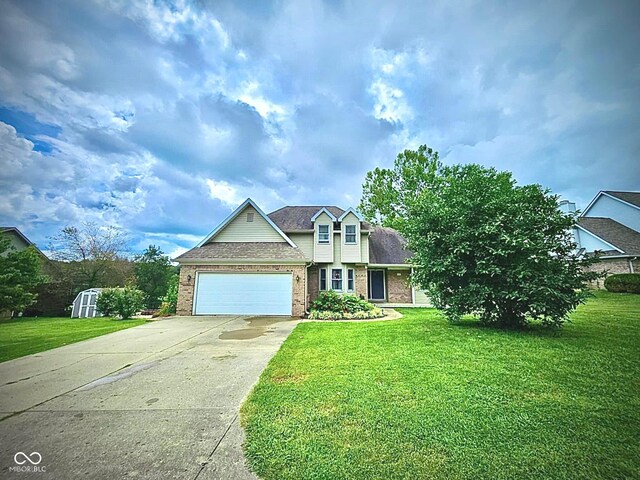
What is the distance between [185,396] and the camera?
380 cm

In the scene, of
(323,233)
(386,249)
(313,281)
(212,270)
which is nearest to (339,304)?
(313,281)

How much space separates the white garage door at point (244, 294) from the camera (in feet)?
41.7

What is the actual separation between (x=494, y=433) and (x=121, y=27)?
35.1 feet

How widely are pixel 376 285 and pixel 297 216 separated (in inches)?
281

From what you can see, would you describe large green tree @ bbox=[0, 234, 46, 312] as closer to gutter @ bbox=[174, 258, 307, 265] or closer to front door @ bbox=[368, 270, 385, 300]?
gutter @ bbox=[174, 258, 307, 265]

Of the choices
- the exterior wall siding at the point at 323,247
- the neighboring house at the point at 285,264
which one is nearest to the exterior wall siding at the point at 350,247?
the neighboring house at the point at 285,264

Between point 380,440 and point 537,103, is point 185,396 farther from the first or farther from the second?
point 537,103

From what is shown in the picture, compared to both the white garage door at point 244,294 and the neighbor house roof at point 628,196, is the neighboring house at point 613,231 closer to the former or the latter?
the neighbor house roof at point 628,196

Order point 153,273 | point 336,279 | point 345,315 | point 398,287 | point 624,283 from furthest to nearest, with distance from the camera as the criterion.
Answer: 1. point 153,273
2. point 398,287
3. point 336,279
4. point 624,283
5. point 345,315

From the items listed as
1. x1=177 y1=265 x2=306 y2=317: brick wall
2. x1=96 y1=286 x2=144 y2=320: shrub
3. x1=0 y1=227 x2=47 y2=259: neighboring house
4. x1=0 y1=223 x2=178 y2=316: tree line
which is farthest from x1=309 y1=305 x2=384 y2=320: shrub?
x1=0 y1=227 x2=47 y2=259: neighboring house

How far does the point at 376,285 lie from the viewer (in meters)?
18.0

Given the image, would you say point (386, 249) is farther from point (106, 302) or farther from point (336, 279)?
point (106, 302)

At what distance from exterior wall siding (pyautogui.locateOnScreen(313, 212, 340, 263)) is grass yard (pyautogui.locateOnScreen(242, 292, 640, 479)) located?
10155 mm

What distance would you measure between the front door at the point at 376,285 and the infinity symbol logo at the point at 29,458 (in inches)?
650
